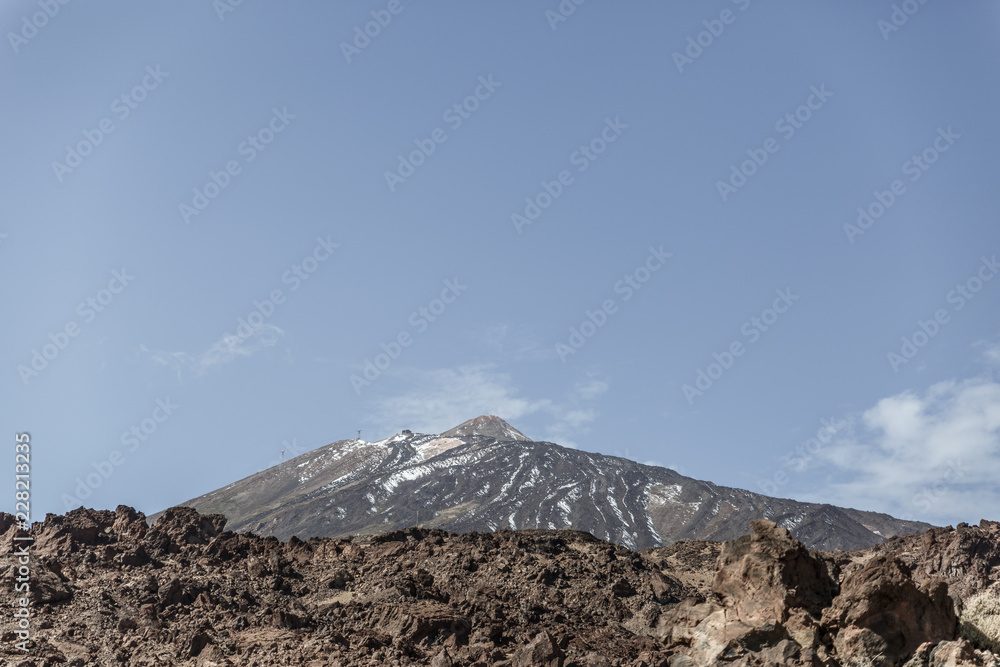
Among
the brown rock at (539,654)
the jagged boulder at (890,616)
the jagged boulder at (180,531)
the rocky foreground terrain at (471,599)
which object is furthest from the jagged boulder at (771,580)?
the jagged boulder at (180,531)

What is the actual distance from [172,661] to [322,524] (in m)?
101

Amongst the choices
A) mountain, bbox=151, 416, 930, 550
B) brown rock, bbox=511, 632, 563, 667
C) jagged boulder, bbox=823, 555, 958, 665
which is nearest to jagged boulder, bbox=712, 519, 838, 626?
jagged boulder, bbox=823, 555, 958, 665

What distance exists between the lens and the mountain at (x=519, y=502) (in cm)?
12369

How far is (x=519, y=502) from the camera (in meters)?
134

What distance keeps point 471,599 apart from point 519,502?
3882 inches

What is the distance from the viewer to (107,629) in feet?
113

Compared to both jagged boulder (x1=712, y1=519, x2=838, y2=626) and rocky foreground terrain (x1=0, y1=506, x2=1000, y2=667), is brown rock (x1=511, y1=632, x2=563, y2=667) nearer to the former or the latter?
rocky foreground terrain (x1=0, y1=506, x2=1000, y2=667)

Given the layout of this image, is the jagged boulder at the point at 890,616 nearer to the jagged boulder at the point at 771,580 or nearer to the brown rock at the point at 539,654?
the jagged boulder at the point at 771,580

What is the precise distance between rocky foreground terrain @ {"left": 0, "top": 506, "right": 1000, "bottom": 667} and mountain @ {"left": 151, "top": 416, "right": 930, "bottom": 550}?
71271 mm

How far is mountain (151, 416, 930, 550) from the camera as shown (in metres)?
124

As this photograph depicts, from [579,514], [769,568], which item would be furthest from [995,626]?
[579,514]

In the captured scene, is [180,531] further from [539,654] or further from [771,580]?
[771,580]

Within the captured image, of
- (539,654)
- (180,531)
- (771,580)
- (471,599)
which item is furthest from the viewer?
(180,531)

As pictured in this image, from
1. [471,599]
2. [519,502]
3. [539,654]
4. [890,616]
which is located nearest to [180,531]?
[471,599]
